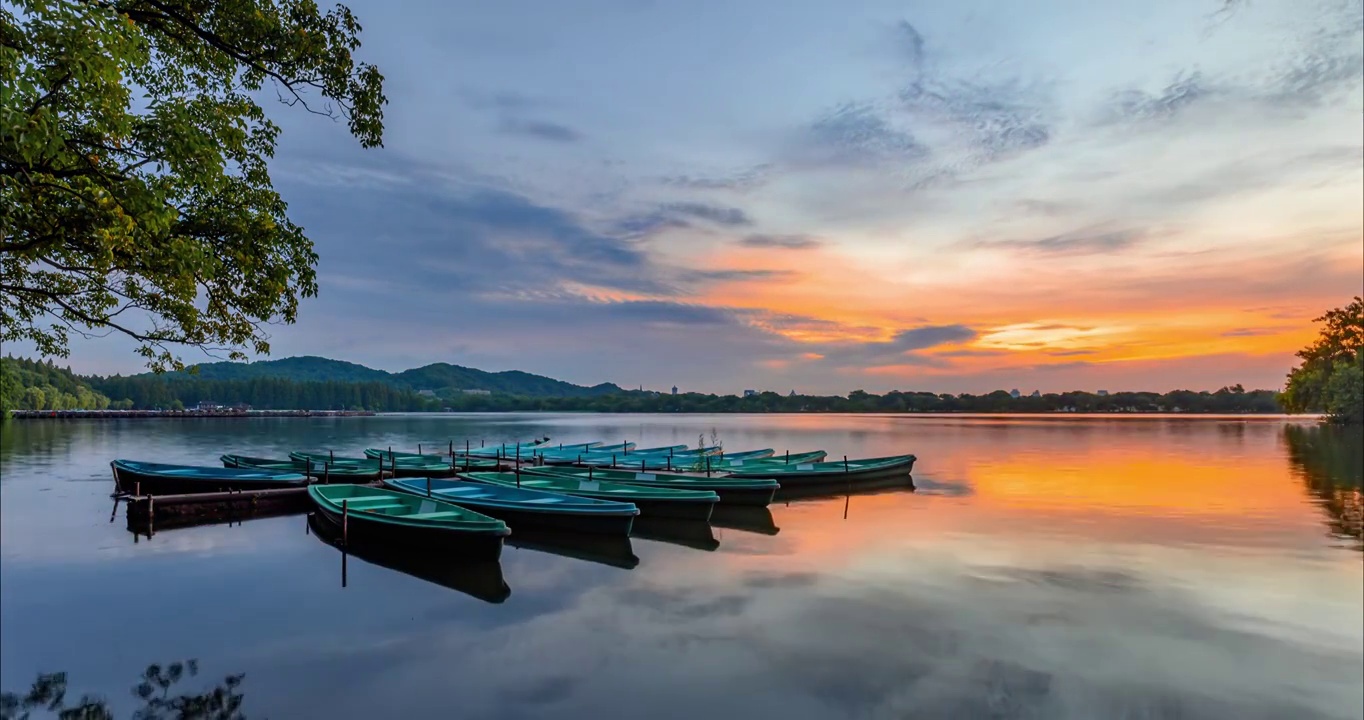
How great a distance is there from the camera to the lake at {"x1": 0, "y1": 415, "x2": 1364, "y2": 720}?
423 inches

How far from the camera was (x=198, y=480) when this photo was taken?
1084 inches

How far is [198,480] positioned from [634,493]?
59.1ft

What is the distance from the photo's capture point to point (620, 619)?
46.6 ft

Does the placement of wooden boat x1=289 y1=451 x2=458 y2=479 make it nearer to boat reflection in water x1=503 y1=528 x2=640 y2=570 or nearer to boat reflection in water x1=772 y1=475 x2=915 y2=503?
boat reflection in water x1=503 y1=528 x2=640 y2=570

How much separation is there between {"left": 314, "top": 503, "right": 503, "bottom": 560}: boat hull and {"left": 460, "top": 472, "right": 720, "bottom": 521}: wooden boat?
6373mm

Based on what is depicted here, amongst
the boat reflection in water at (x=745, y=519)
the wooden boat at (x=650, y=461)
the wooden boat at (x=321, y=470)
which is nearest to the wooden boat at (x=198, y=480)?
the wooden boat at (x=321, y=470)

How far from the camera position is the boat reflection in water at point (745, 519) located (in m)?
24.0

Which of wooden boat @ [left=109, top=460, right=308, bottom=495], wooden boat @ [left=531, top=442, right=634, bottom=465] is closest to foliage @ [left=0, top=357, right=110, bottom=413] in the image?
wooden boat @ [left=109, top=460, right=308, bottom=495]

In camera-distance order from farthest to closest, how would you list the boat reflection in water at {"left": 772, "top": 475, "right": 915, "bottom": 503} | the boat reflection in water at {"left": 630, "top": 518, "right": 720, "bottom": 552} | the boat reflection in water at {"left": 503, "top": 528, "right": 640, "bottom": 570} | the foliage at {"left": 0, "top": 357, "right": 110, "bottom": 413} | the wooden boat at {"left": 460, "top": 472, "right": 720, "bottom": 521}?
the foliage at {"left": 0, "top": 357, "right": 110, "bottom": 413} < the boat reflection in water at {"left": 772, "top": 475, "right": 915, "bottom": 503} < the wooden boat at {"left": 460, "top": 472, "right": 720, "bottom": 521} < the boat reflection in water at {"left": 630, "top": 518, "right": 720, "bottom": 552} < the boat reflection in water at {"left": 503, "top": 528, "right": 640, "bottom": 570}

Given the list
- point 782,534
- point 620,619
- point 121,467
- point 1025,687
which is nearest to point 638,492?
point 782,534

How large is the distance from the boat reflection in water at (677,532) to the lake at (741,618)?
0.16 meters

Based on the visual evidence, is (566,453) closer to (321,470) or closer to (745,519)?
(321,470)

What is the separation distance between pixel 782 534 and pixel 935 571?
5.81 m

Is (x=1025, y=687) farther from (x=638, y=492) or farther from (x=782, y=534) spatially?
(x=638, y=492)
